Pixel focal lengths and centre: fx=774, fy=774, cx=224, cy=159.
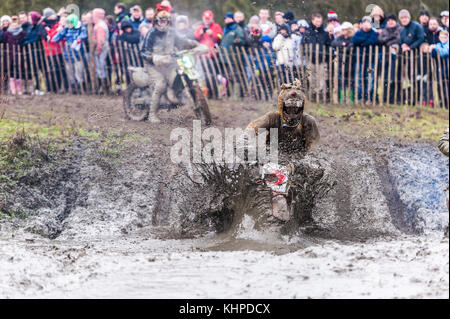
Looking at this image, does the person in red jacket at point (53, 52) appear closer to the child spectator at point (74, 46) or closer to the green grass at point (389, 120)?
the child spectator at point (74, 46)

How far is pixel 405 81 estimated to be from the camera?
15609 millimetres

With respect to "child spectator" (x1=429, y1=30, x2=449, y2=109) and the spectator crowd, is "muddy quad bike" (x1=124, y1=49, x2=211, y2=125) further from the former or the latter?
"child spectator" (x1=429, y1=30, x2=449, y2=109)

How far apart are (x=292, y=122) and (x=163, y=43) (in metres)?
5.85

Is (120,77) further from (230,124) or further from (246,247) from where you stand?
(246,247)

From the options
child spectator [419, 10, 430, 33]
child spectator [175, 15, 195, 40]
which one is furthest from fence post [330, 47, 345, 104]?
child spectator [175, 15, 195, 40]

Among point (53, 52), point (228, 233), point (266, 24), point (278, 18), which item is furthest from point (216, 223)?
point (53, 52)

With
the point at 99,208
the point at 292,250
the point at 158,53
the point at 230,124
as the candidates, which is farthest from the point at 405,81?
the point at 292,250

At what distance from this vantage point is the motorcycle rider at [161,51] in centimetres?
1373

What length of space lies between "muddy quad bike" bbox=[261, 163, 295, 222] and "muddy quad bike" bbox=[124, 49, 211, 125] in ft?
18.5

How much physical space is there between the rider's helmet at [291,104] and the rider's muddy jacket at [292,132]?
0.28ft

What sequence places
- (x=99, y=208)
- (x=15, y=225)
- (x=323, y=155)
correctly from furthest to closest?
(x=323, y=155) → (x=99, y=208) → (x=15, y=225)

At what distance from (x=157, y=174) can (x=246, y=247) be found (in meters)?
3.87

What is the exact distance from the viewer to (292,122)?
27.9 feet

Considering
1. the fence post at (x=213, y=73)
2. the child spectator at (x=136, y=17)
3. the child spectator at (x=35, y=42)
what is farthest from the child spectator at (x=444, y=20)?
the child spectator at (x=35, y=42)
